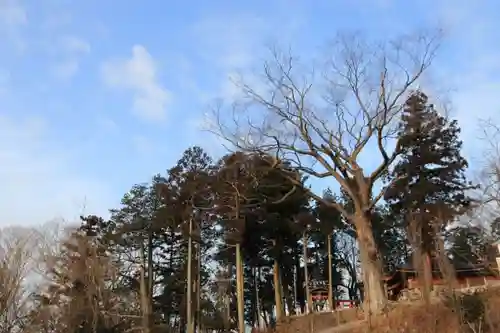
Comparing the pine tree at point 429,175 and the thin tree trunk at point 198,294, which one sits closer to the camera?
the pine tree at point 429,175

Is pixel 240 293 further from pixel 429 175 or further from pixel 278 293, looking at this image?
pixel 429 175

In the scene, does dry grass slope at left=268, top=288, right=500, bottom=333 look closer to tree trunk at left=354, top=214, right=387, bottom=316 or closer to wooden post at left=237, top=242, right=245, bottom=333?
tree trunk at left=354, top=214, right=387, bottom=316

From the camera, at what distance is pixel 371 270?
18.5 metres

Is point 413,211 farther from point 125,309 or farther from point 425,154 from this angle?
point 125,309

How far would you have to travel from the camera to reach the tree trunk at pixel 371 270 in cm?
1858

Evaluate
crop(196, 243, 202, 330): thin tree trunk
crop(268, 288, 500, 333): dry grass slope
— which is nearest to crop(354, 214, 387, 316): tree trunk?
crop(268, 288, 500, 333): dry grass slope

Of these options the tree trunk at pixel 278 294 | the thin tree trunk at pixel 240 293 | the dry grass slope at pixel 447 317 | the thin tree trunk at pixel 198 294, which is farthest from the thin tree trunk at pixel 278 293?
the dry grass slope at pixel 447 317

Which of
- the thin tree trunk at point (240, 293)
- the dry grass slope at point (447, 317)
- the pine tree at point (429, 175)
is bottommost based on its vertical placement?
the dry grass slope at point (447, 317)

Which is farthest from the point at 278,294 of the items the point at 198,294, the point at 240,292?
the point at 198,294

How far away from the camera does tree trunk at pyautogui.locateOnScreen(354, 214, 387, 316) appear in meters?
18.6

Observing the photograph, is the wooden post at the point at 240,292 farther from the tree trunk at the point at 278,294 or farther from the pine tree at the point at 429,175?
the pine tree at the point at 429,175

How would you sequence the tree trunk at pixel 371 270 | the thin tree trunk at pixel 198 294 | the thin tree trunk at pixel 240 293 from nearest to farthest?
the tree trunk at pixel 371 270 < the thin tree trunk at pixel 240 293 < the thin tree trunk at pixel 198 294

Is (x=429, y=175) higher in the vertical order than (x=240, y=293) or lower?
higher

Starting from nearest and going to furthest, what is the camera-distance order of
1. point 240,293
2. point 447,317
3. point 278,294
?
point 447,317, point 240,293, point 278,294
